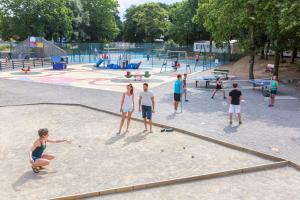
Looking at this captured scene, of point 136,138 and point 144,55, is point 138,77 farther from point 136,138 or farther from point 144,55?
point 144,55

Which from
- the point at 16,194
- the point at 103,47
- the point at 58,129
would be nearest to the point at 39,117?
the point at 58,129

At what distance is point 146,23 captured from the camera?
281 feet

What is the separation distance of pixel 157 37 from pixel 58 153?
79249 mm

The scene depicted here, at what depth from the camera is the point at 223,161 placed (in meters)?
9.49

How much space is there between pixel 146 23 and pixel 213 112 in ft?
237

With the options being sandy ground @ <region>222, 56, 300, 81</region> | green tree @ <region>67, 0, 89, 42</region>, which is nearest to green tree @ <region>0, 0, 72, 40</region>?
green tree @ <region>67, 0, 89, 42</region>

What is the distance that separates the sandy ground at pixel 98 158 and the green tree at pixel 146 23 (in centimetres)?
7402

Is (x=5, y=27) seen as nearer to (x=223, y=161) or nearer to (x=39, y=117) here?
(x=39, y=117)

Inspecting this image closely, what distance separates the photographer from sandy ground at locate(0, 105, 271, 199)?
7926 millimetres

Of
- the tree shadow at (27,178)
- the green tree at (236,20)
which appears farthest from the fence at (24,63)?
the tree shadow at (27,178)

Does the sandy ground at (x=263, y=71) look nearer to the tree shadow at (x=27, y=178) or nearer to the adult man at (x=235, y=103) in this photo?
the adult man at (x=235, y=103)

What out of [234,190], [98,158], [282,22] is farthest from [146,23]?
[234,190]

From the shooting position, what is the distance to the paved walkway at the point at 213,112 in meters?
11.5

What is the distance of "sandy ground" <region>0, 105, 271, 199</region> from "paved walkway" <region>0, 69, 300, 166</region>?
1169 millimetres
